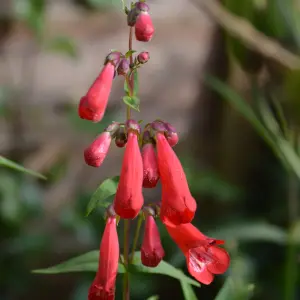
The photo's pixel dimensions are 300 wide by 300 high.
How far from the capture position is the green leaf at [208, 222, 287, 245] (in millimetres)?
1435

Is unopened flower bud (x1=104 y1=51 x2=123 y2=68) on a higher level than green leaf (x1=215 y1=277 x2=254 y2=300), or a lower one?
higher

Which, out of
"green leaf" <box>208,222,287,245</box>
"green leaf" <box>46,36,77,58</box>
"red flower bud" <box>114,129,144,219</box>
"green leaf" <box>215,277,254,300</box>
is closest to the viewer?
"red flower bud" <box>114,129,144,219</box>

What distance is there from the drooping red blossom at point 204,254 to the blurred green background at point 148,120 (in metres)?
0.78

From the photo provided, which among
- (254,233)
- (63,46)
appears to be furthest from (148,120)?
(254,233)

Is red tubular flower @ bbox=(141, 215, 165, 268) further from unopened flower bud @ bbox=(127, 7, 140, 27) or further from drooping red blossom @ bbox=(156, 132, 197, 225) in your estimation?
unopened flower bud @ bbox=(127, 7, 140, 27)

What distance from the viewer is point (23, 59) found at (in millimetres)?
2027

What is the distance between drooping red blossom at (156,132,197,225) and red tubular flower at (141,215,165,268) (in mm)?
45

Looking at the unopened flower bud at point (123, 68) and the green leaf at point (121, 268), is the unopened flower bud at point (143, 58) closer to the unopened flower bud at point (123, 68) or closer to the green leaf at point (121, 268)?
the unopened flower bud at point (123, 68)

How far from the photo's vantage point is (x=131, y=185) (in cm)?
69

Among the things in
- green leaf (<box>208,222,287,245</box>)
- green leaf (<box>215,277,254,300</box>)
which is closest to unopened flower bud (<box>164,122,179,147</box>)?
green leaf (<box>215,277,254,300</box>)

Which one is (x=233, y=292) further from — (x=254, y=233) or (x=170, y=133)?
(x=254, y=233)

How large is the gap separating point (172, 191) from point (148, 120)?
57.0 inches

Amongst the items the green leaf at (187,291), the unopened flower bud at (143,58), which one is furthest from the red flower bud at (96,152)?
the green leaf at (187,291)

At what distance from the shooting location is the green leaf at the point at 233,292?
0.79 metres
